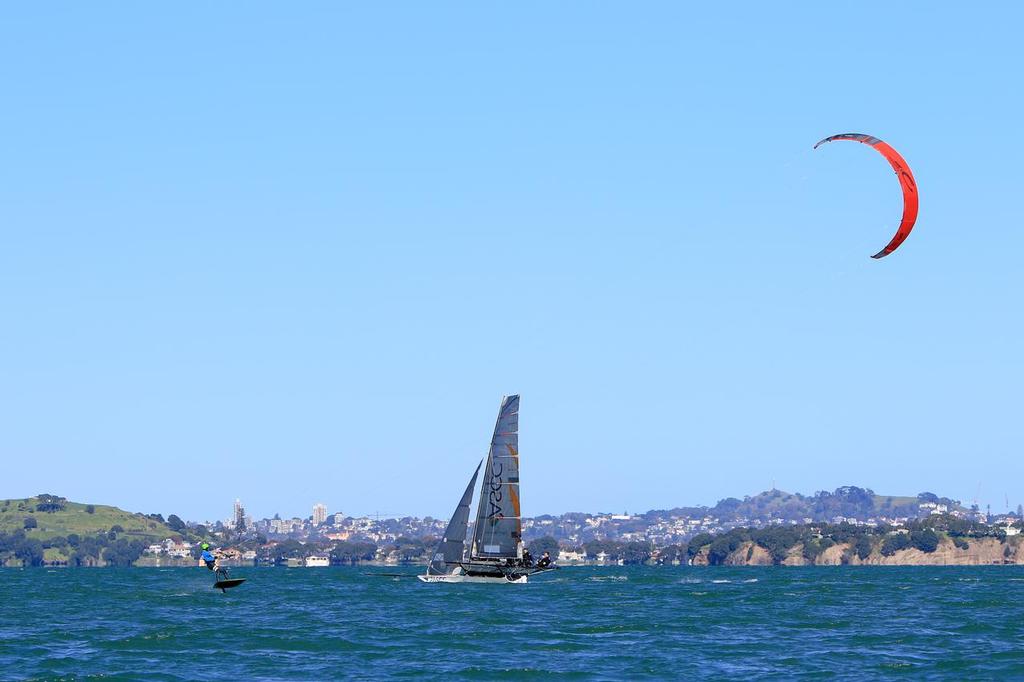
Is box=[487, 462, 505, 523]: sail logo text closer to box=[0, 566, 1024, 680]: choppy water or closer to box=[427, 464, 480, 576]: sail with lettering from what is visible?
box=[427, 464, 480, 576]: sail with lettering

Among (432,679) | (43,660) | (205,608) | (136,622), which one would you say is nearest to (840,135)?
(432,679)

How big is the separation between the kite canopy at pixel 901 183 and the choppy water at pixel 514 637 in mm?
16990

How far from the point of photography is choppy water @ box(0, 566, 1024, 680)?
58594mm

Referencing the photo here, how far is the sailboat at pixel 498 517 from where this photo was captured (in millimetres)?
115188

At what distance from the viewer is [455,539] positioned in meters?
118

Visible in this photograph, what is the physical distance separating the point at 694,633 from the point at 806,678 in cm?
2016

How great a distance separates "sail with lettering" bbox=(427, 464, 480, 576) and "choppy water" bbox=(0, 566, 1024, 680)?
284cm

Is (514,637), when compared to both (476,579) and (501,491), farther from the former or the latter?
(476,579)

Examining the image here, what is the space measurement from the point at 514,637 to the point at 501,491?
139 ft

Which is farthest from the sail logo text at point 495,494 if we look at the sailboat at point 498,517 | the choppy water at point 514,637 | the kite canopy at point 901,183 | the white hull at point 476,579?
the kite canopy at point 901,183

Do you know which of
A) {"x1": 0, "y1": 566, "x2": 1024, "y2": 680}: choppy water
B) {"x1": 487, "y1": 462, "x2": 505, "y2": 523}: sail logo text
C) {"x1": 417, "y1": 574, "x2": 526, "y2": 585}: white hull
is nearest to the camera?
{"x1": 0, "y1": 566, "x2": 1024, "y2": 680}: choppy water

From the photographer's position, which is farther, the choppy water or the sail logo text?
the sail logo text

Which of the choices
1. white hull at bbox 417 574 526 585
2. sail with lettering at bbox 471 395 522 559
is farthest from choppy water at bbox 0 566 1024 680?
sail with lettering at bbox 471 395 522 559

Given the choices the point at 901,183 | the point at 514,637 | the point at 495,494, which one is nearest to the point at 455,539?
the point at 495,494
